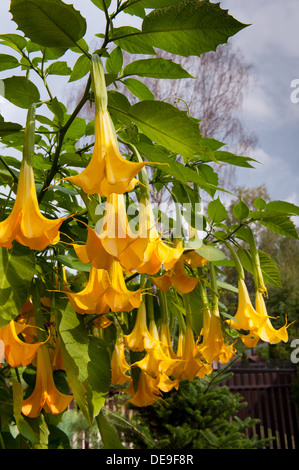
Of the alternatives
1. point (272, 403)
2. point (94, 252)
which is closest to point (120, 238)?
point (94, 252)

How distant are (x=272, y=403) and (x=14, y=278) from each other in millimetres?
5544

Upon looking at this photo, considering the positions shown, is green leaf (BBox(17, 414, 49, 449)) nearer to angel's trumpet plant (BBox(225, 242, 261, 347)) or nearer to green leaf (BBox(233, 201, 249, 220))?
angel's trumpet plant (BBox(225, 242, 261, 347))

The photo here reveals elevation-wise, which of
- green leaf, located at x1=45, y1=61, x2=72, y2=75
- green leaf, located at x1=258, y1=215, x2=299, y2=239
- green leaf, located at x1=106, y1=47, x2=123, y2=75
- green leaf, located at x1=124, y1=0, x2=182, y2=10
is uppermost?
green leaf, located at x1=45, y1=61, x2=72, y2=75

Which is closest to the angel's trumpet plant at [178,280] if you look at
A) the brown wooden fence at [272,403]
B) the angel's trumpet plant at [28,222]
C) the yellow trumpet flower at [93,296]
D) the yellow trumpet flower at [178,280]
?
the yellow trumpet flower at [178,280]

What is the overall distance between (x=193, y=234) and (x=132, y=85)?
223mm

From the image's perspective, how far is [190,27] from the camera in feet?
1.37

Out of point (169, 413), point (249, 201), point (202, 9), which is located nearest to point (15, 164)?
point (202, 9)

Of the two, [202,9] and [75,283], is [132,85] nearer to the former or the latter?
[202,9]

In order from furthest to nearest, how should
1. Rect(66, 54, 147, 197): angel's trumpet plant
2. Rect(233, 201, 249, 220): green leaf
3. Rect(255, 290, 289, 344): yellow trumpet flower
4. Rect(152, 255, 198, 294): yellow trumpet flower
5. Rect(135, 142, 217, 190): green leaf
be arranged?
Rect(233, 201, 249, 220): green leaf
Rect(255, 290, 289, 344): yellow trumpet flower
Rect(152, 255, 198, 294): yellow trumpet flower
Rect(135, 142, 217, 190): green leaf
Rect(66, 54, 147, 197): angel's trumpet plant

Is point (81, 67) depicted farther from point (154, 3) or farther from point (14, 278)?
point (14, 278)

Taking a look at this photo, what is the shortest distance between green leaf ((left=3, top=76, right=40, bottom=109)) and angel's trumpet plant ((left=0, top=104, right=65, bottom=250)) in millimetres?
224

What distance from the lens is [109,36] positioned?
0.48m

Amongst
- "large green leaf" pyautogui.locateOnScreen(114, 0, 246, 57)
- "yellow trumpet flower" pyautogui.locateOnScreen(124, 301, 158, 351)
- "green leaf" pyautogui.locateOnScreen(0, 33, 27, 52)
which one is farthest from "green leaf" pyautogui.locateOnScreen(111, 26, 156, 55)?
"yellow trumpet flower" pyautogui.locateOnScreen(124, 301, 158, 351)

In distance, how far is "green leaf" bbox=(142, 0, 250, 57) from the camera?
40 cm
